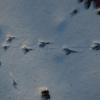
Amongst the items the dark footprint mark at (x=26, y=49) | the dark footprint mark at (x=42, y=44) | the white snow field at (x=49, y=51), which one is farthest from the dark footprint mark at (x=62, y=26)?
the dark footprint mark at (x=26, y=49)

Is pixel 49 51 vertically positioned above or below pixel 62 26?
below

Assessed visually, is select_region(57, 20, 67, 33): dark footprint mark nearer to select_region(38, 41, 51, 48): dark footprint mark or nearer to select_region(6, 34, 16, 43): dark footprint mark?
select_region(38, 41, 51, 48): dark footprint mark

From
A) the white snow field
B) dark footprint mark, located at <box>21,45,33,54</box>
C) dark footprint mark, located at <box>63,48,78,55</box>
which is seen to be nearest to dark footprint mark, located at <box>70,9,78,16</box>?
the white snow field

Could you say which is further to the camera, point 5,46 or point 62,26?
point 5,46

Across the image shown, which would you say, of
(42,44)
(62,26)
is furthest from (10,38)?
(62,26)

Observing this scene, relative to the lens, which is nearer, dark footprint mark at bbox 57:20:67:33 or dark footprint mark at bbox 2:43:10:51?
dark footprint mark at bbox 57:20:67:33

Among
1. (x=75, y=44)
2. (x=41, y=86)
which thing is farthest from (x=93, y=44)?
(x=41, y=86)

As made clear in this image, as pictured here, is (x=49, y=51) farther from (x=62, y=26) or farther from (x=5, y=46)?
(x=5, y=46)

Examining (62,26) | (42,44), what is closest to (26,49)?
(42,44)
